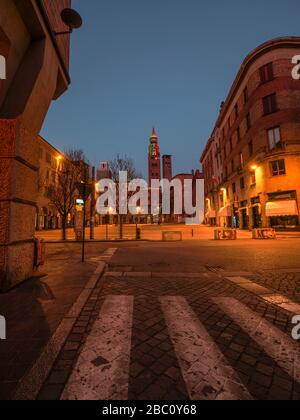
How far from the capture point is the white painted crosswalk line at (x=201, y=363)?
1781 millimetres

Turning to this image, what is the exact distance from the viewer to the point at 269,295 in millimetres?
4324

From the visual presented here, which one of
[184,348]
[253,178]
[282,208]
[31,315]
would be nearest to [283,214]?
[282,208]

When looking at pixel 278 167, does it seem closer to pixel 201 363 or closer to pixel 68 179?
pixel 68 179

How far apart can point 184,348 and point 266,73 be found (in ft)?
98.1

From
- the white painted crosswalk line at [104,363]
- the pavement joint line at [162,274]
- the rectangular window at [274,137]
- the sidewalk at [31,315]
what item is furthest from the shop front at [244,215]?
the white painted crosswalk line at [104,363]

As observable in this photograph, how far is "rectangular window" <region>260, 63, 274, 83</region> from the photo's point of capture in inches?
911

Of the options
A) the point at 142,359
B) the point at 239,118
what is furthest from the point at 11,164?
the point at 239,118

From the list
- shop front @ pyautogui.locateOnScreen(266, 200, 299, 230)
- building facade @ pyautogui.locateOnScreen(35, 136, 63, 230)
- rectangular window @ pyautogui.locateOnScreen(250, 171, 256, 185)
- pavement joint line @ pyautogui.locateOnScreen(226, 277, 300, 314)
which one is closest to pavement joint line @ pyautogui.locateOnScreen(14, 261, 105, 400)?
pavement joint line @ pyautogui.locateOnScreen(226, 277, 300, 314)

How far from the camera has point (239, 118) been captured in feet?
98.1

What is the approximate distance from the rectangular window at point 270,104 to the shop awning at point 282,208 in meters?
10.0

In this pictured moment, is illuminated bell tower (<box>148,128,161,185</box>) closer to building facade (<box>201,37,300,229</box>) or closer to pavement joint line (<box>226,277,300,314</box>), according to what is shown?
building facade (<box>201,37,300,229</box>)
